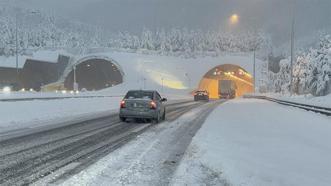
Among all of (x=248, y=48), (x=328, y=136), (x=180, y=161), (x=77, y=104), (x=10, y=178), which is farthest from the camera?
(x=248, y=48)

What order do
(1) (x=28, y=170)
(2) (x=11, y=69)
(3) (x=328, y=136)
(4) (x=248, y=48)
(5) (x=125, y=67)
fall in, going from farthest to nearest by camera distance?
(4) (x=248, y=48) → (5) (x=125, y=67) → (2) (x=11, y=69) → (3) (x=328, y=136) → (1) (x=28, y=170)

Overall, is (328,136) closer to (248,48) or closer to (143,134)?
(143,134)

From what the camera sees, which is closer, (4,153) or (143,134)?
(4,153)

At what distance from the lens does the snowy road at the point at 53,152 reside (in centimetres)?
900

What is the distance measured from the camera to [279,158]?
1109 centimetres

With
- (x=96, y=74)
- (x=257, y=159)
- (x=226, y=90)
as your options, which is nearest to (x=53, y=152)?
(x=257, y=159)

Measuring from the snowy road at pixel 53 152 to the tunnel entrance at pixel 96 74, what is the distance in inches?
4423

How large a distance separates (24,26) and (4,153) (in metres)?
195

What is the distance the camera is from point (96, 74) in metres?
134

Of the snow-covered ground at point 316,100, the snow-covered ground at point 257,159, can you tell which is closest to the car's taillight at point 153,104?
the snow-covered ground at point 257,159

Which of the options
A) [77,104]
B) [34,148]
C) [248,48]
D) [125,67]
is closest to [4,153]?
[34,148]

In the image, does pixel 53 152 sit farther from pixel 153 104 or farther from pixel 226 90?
pixel 226 90

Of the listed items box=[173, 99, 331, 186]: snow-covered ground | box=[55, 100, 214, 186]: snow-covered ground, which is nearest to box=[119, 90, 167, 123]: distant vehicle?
box=[173, 99, 331, 186]: snow-covered ground

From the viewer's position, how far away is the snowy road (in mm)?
9003
